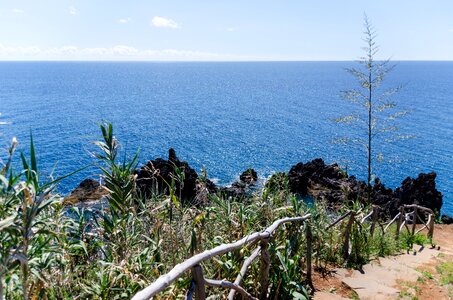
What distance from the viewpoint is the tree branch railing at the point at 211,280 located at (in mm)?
2787

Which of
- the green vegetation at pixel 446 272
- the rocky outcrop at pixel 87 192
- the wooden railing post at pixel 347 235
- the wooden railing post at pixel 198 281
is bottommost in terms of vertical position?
the rocky outcrop at pixel 87 192

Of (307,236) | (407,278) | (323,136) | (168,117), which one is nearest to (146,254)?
(307,236)

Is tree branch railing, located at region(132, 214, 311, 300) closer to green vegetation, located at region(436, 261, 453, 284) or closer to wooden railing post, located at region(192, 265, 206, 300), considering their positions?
wooden railing post, located at region(192, 265, 206, 300)

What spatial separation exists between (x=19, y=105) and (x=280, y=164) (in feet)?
167

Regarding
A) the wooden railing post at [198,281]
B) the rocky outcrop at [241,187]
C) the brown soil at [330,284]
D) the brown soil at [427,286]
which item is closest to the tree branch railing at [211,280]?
the wooden railing post at [198,281]

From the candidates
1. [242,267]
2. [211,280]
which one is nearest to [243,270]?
[242,267]

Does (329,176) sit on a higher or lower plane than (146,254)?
lower

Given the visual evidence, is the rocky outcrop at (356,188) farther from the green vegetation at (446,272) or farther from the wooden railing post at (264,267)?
the wooden railing post at (264,267)

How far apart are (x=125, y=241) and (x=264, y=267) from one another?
1649 mm

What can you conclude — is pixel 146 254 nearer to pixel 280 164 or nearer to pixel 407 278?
pixel 407 278

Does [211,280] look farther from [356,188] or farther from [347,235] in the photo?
[356,188]

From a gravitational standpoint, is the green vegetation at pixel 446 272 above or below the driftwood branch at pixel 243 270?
below

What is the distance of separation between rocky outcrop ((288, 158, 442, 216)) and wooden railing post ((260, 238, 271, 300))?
18.3 meters

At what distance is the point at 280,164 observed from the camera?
38.5 m
